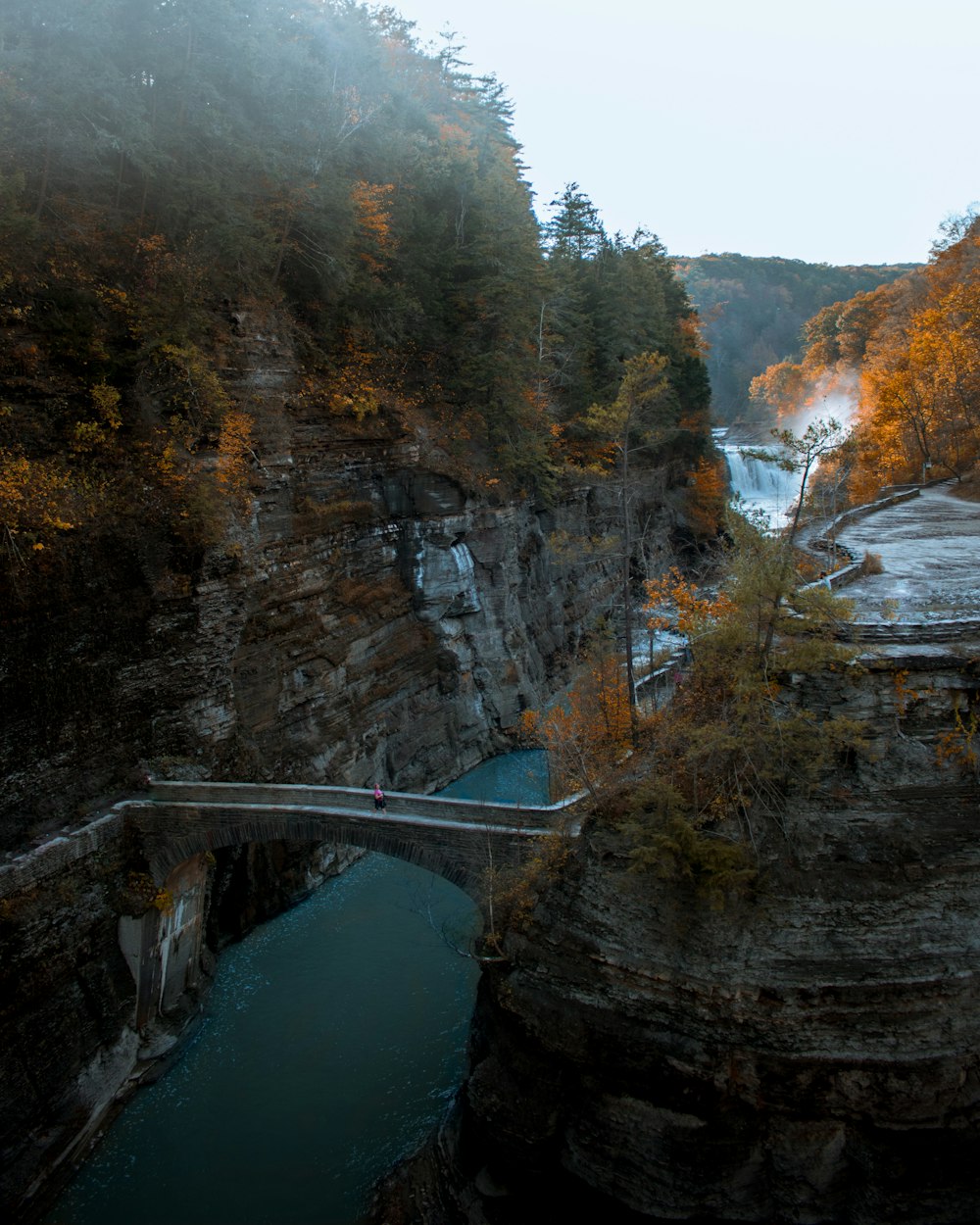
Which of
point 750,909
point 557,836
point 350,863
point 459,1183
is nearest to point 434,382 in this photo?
point 350,863

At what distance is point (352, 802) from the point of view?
15.5 m

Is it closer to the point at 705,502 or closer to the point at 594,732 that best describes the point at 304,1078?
the point at 594,732

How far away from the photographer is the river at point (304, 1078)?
13.0m

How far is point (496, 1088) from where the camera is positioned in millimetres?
11891

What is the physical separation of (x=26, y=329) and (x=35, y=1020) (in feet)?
45.0

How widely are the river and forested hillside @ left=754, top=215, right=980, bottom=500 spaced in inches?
736

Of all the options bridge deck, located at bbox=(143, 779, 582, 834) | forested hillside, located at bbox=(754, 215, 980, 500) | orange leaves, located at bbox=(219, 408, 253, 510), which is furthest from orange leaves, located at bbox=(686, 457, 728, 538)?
bridge deck, located at bbox=(143, 779, 582, 834)

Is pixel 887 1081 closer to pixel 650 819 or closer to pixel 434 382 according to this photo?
pixel 650 819

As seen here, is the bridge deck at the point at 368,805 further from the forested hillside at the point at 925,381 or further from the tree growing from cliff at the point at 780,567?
the forested hillside at the point at 925,381

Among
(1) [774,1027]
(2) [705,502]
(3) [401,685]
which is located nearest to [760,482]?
(2) [705,502]

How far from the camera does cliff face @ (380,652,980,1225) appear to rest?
10.1 meters

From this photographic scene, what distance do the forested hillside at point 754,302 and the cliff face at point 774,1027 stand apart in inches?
3200

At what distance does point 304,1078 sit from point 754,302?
104 metres

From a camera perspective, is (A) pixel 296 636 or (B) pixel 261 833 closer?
(B) pixel 261 833
